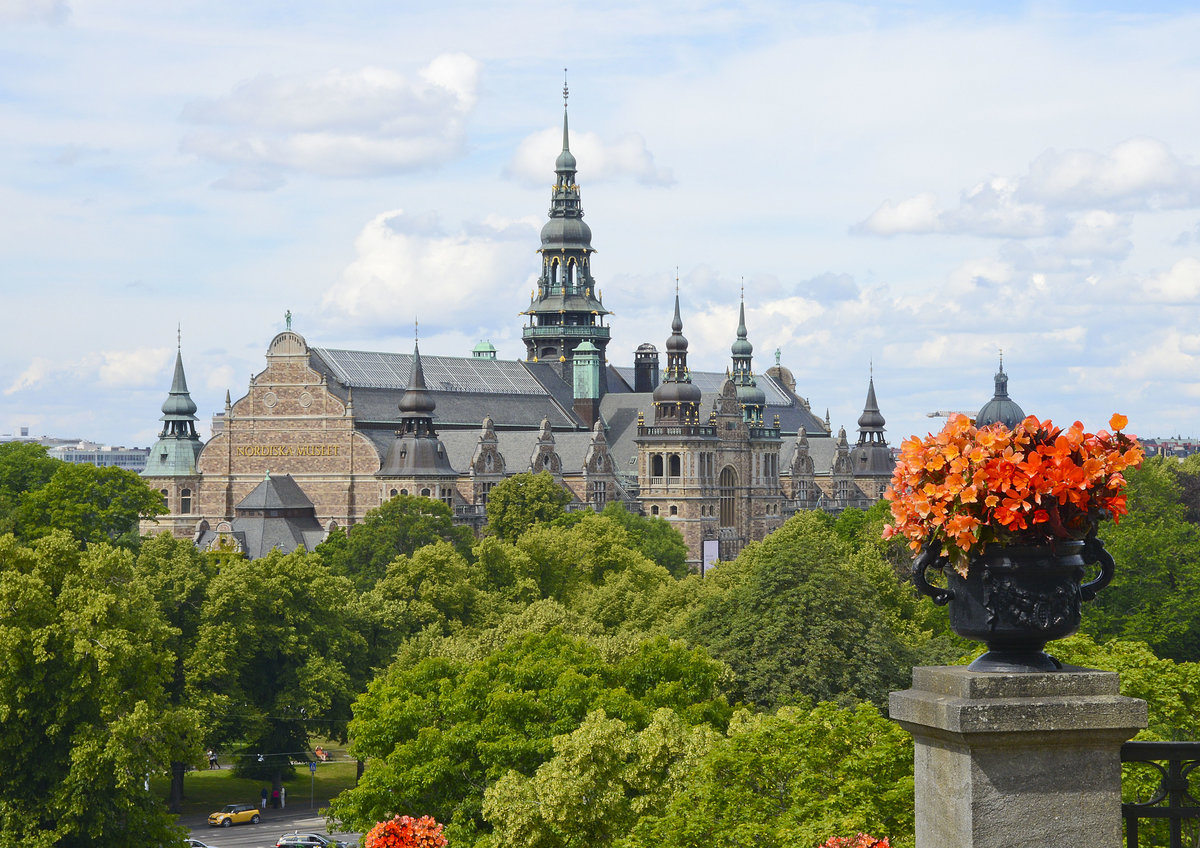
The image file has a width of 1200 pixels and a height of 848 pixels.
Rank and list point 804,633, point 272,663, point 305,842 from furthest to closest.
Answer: point 272,663 < point 305,842 < point 804,633

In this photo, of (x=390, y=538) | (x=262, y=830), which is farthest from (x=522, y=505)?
(x=262, y=830)

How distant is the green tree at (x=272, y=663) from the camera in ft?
195

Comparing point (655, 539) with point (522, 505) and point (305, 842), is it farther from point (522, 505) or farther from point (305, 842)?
point (305, 842)

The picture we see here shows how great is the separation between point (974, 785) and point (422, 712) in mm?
34345

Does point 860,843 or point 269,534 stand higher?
point 269,534

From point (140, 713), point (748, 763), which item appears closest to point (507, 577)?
point (140, 713)

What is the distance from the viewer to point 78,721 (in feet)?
139

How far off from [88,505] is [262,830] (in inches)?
1158

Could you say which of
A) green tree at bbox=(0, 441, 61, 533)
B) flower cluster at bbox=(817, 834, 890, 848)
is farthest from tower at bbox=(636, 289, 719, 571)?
flower cluster at bbox=(817, 834, 890, 848)

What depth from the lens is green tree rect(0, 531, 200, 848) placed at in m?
40.8

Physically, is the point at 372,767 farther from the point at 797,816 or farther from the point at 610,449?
the point at 610,449

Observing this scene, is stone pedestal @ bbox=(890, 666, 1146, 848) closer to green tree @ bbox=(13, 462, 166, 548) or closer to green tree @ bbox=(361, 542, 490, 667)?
green tree @ bbox=(361, 542, 490, 667)

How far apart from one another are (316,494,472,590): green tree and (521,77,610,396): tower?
177 feet

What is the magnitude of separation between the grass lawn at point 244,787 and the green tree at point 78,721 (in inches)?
737
